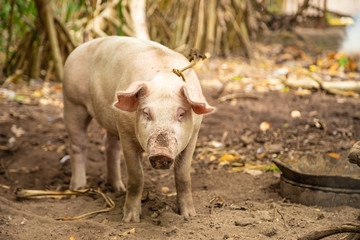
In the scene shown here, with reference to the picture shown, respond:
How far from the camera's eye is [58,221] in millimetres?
2879

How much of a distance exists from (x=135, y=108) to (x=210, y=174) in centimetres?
149

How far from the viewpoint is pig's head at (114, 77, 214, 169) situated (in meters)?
2.41

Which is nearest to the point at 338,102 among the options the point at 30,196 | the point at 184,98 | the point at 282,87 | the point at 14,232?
the point at 282,87

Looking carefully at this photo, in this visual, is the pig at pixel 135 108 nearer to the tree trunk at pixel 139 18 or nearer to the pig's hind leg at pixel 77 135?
the pig's hind leg at pixel 77 135

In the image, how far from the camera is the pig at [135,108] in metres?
2.52

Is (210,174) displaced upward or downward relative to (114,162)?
downward

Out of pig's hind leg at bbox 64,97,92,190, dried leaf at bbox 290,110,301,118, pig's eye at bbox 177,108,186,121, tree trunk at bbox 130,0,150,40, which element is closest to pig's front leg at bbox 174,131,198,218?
pig's eye at bbox 177,108,186,121

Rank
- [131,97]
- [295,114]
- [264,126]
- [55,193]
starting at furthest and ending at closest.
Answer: [295,114] < [264,126] < [55,193] < [131,97]

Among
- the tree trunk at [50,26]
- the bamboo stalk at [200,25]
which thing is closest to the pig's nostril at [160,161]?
the tree trunk at [50,26]

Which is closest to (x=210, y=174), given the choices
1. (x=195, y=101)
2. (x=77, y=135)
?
(x=77, y=135)

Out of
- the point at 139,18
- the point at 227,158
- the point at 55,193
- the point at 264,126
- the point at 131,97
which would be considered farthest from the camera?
the point at 139,18

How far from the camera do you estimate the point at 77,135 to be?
12.4 feet

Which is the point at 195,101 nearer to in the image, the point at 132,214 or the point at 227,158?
the point at 132,214

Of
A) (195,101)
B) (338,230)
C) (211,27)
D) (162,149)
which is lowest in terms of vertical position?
(338,230)
